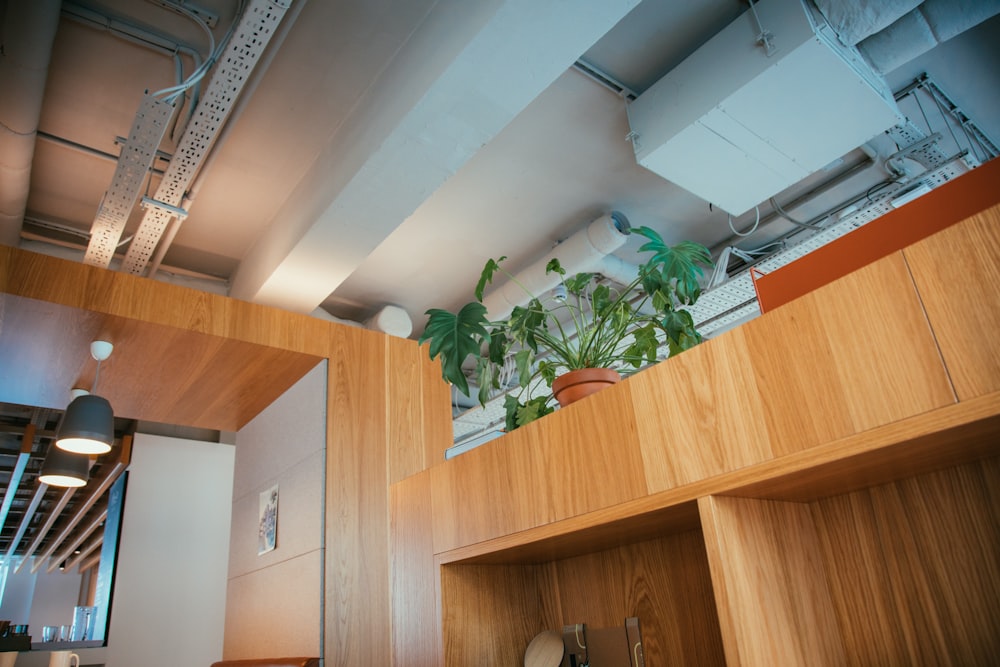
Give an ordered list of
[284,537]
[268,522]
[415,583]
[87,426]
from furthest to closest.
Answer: [268,522], [284,537], [87,426], [415,583]

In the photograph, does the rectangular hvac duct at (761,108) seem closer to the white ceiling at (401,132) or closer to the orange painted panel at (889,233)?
the white ceiling at (401,132)

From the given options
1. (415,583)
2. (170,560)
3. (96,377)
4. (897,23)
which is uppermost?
(897,23)

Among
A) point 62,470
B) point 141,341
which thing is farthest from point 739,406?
point 62,470

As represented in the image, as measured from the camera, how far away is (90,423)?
2.63 meters

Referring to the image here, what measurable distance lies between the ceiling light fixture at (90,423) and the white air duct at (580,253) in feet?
6.38

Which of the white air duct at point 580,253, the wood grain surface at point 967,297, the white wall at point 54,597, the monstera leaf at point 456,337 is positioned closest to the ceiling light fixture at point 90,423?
the monstera leaf at point 456,337

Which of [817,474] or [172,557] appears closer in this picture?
[817,474]

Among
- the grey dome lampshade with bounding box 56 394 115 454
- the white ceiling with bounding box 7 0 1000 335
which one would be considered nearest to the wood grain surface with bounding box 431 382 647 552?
the white ceiling with bounding box 7 0 1000 335

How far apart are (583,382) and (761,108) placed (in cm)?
154

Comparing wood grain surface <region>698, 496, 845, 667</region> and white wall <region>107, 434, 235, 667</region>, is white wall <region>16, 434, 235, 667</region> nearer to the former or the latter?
white wall <region>107, 434, 235, 667</region>

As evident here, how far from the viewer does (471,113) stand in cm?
248

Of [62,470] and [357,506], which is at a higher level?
[62,470]

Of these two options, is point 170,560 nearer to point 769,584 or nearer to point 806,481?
point 769,584

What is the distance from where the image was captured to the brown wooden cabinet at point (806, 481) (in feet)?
3.73
